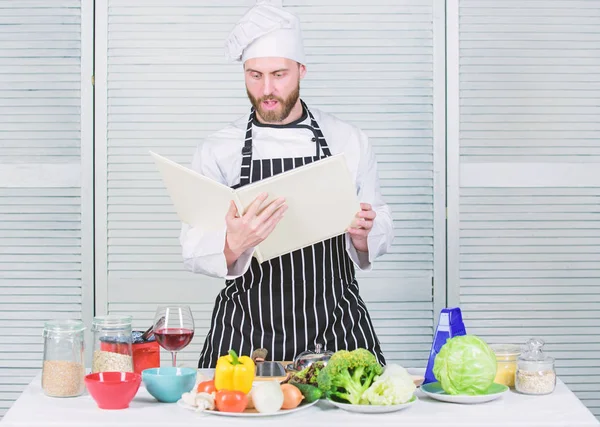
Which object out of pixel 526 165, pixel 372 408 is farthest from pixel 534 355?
pixel 526 165

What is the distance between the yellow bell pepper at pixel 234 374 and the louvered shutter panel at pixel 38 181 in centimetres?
209

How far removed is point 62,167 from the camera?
3.90 meters

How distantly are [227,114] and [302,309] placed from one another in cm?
144

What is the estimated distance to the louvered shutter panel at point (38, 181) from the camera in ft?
12.8

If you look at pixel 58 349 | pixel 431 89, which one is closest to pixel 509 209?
pixel 431 89

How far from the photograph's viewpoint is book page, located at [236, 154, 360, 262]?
7.50ft

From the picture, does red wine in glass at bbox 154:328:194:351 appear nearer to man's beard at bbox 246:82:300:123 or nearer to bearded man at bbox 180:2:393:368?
bearded man at bbox 180:2:393:368

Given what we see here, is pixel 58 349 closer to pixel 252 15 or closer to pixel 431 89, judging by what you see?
pixel 252 15

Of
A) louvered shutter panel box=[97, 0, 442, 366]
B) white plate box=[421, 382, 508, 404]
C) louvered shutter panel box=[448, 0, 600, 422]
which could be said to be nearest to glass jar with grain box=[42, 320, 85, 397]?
white plate box=[421, 382, 508, 404]

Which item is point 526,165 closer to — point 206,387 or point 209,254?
point 209,254

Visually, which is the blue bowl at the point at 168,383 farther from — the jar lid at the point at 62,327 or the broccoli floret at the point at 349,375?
the broccoli floret at the point at 349,375

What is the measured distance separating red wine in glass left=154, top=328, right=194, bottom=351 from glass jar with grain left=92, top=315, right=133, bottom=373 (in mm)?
83

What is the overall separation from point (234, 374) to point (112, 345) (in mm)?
357

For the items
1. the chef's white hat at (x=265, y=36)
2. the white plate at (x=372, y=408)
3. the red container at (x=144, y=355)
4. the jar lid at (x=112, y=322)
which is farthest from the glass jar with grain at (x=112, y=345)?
the chef's white hat at (x=265, y=36)
